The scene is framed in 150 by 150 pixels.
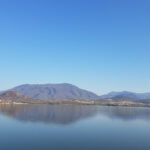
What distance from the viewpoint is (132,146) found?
43156mm

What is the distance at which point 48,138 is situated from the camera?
158 ft

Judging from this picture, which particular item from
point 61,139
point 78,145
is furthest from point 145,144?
point 61,139

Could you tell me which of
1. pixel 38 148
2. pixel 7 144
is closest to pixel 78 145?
pixel 38 148

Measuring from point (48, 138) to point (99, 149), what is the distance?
559 inches

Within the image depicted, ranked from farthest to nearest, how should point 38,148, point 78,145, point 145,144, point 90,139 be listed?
point 90,139
point 145,144
point 78,145
point 38,148

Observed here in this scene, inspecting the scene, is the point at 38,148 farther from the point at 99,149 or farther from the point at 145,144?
the point at 145,144

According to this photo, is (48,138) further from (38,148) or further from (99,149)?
(99,149)

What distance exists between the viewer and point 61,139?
157 ft

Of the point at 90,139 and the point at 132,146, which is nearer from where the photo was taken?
the point at 132,146

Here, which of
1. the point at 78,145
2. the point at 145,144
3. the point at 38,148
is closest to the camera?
the point at 38,148

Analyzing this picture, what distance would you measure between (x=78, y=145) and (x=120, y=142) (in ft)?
36.4

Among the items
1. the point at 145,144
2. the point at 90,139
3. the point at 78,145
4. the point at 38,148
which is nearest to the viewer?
the point at 38,148

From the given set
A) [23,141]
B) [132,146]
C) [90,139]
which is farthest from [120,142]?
[23,141]

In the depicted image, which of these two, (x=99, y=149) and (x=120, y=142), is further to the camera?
(x=120, y=142)
